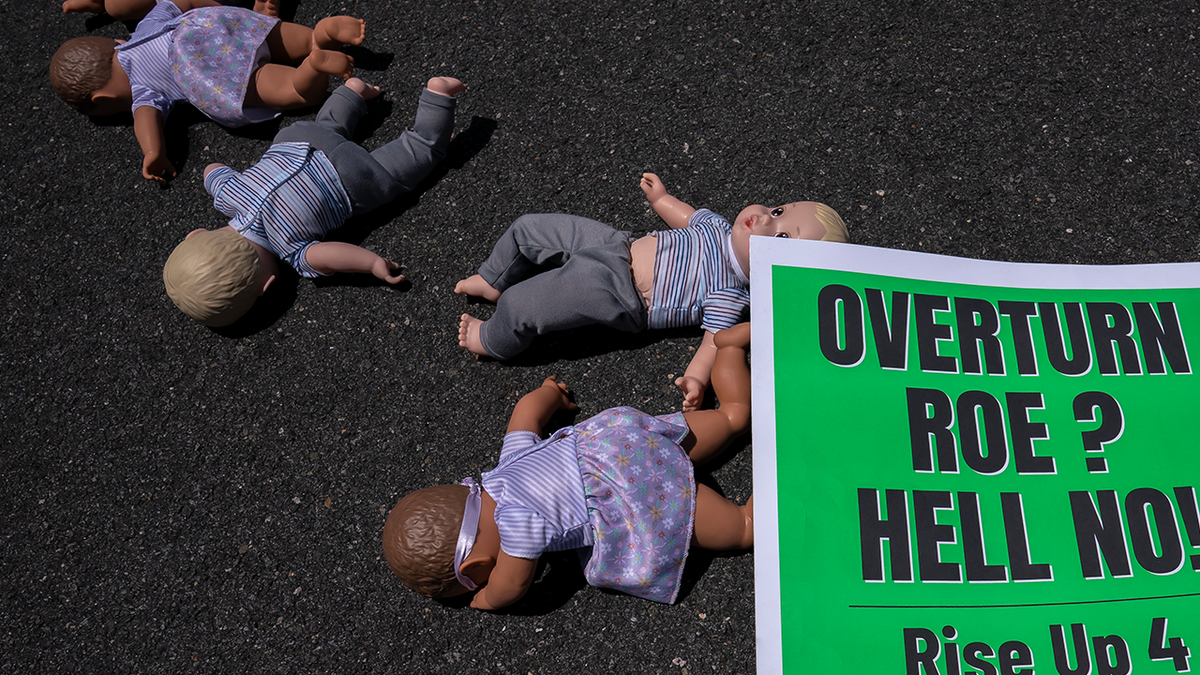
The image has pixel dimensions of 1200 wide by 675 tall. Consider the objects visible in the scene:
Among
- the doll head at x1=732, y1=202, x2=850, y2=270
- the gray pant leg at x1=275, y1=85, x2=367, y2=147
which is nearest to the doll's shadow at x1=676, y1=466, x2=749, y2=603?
the doll head at x1=732, y1=202, x2=850, y2=270

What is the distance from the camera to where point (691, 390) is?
1.05m

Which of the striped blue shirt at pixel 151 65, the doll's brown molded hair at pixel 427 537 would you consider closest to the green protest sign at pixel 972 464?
the doll's brown molded hair at pixel 427 537

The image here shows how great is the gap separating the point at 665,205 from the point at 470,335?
0.37m

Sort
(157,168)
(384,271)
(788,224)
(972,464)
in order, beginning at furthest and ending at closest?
1. (157,168)
2. (384,271)
3. (788,224)
4. (972,464)

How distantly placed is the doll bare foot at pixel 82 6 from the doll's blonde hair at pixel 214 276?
0.59 m

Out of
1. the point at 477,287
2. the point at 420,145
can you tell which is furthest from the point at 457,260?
the point at 420,145

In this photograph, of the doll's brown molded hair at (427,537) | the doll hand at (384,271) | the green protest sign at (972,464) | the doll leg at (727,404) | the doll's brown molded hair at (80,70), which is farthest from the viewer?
the doll's brown molded hair at (80,70)

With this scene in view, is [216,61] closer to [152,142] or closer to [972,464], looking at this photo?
[152,142]

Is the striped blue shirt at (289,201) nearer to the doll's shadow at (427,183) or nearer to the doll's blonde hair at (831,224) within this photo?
the doll's shadow at (427,183)

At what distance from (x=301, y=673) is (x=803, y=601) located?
74 centimetres

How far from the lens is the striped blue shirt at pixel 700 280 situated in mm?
1071

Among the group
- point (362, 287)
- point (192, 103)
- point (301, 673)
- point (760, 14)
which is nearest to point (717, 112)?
point (760, 14)

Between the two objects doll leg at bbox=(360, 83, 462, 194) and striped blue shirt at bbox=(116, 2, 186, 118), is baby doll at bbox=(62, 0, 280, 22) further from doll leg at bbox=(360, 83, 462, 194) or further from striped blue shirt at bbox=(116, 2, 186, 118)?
doll leg at bbox=(360, 83, 462, 194)

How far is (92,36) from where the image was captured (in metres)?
1.33
